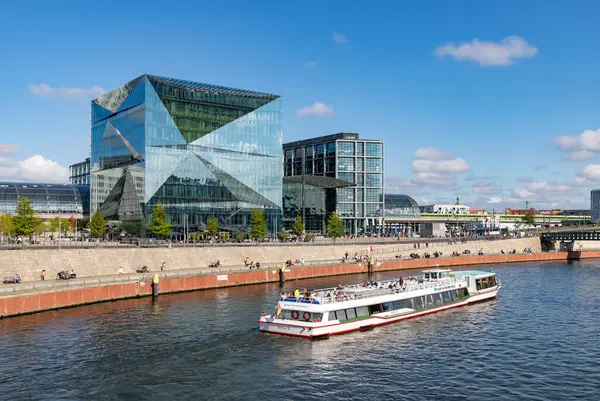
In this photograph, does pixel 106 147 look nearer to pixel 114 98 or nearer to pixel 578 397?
pixel 114 98

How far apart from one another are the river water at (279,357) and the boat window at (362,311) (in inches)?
86.5

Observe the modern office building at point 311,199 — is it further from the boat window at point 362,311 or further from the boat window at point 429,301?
the boat window at point 362,311

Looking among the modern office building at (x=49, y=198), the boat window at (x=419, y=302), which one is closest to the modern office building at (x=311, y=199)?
the modern office building at (x=49, y=198)

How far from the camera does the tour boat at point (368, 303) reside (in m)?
55.4

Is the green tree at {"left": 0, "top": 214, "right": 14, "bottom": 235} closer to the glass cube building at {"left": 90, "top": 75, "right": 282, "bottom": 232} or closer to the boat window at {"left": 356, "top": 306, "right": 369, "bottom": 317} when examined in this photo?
the glass cube building at {"left": 90, "top": 75, "right": 282, "bottom": 232}

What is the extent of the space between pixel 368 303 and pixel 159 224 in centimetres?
7078

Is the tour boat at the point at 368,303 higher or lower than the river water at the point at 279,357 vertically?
higher

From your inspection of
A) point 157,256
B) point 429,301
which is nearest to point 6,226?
point 157,256

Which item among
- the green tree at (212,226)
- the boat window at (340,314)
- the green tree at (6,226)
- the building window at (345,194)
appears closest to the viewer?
the boat window at (340,314)

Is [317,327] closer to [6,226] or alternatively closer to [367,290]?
[367,290]

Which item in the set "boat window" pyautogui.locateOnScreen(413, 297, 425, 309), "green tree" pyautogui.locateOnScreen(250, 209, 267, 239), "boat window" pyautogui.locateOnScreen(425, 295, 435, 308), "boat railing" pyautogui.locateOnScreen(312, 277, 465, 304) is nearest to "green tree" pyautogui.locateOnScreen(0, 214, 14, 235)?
"green tree" pyautogui.locateOnScreen(250, 209, 267, 239)

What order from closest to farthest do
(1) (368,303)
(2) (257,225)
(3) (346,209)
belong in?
(1) (368,303), (2) (257,225), (3) (346,209)

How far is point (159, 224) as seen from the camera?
398 ft

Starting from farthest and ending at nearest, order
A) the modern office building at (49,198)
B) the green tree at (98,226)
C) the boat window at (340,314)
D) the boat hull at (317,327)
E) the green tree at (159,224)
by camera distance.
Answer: the modern office building at (49,198), the green tree at (98,226), the green tree at (159,224), the boat window at (340,314), the boat hull at (317,327)
